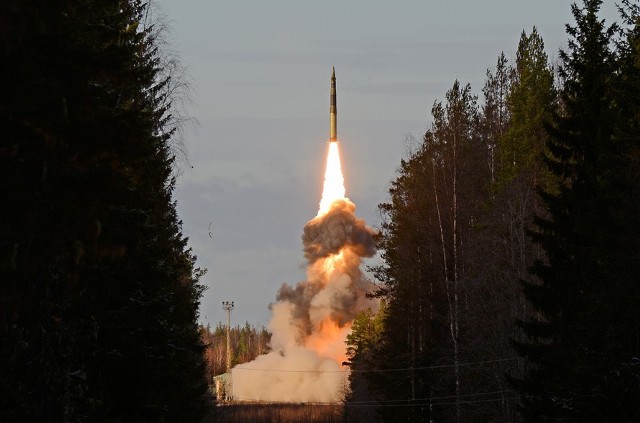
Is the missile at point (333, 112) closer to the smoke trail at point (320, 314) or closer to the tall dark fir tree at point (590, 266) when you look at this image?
the smoke trail at point (320, 314)

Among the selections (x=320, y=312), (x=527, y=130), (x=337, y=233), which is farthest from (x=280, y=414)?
(x=527, y=130)

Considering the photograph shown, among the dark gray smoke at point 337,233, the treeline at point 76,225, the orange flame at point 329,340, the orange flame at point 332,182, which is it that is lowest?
the treeline at point 76,225

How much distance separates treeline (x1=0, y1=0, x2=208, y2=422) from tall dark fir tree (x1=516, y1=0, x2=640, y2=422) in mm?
9778

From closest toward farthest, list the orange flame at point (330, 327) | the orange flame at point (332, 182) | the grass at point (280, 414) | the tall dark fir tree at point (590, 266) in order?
1. the tall dark fir tree at point (590, 266)
2. the grass at point (280, 414)
3. the orange flame at point (332, 182)
4. the orange flame at point (330, 327)

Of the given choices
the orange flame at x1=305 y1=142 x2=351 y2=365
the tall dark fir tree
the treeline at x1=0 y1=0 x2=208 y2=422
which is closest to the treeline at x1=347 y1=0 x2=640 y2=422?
the tall dark fir tree

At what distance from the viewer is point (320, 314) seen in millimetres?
107938

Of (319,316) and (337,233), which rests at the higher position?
(337,233)

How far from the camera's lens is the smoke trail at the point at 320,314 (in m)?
104

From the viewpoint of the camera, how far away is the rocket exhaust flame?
10306cm

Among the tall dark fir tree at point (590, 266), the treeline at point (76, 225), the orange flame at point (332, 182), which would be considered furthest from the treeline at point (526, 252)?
the orange flame at point (332, 182)

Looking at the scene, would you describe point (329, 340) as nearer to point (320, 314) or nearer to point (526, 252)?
point (320, 314)

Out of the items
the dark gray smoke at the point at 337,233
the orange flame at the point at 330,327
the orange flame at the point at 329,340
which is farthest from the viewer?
the orange flame at the point at 329,340

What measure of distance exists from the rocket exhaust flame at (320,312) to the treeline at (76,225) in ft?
227

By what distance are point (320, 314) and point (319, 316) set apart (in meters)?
0.38
